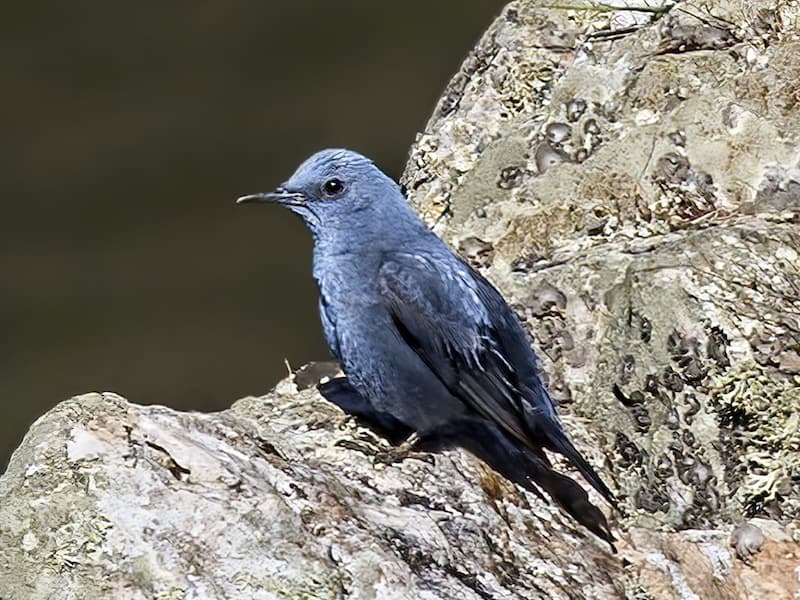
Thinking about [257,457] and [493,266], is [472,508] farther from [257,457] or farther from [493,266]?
[493,266]

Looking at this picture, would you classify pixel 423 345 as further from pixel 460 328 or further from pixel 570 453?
pixel 570 453

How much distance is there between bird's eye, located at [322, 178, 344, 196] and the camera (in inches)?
148

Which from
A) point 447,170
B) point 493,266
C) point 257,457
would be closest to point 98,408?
point 257,457

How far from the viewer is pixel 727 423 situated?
126 inches

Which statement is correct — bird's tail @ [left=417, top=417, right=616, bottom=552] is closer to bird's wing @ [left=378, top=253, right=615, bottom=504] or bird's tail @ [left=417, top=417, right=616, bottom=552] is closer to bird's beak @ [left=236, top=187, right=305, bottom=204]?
bird's wing @ [left=378, top=253, right=615, bottom=504]

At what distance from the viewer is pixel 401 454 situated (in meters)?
3.13

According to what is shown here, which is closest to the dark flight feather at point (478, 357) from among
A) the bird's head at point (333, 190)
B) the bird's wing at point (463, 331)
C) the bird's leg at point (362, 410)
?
the bird's wing at point (463, 331)

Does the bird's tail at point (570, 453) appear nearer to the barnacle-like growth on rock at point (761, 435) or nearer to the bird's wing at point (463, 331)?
the bird's wing at point (463, 331)

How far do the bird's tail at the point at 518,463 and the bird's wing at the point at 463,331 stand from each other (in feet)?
0.16

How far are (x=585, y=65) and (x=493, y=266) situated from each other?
2.21ft

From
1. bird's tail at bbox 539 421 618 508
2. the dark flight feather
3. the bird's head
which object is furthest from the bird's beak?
bird's tail at bbox 539 421 618 508

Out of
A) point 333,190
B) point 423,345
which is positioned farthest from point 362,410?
point 333,190

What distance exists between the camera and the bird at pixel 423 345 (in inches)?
130

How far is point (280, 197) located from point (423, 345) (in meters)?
0.60
